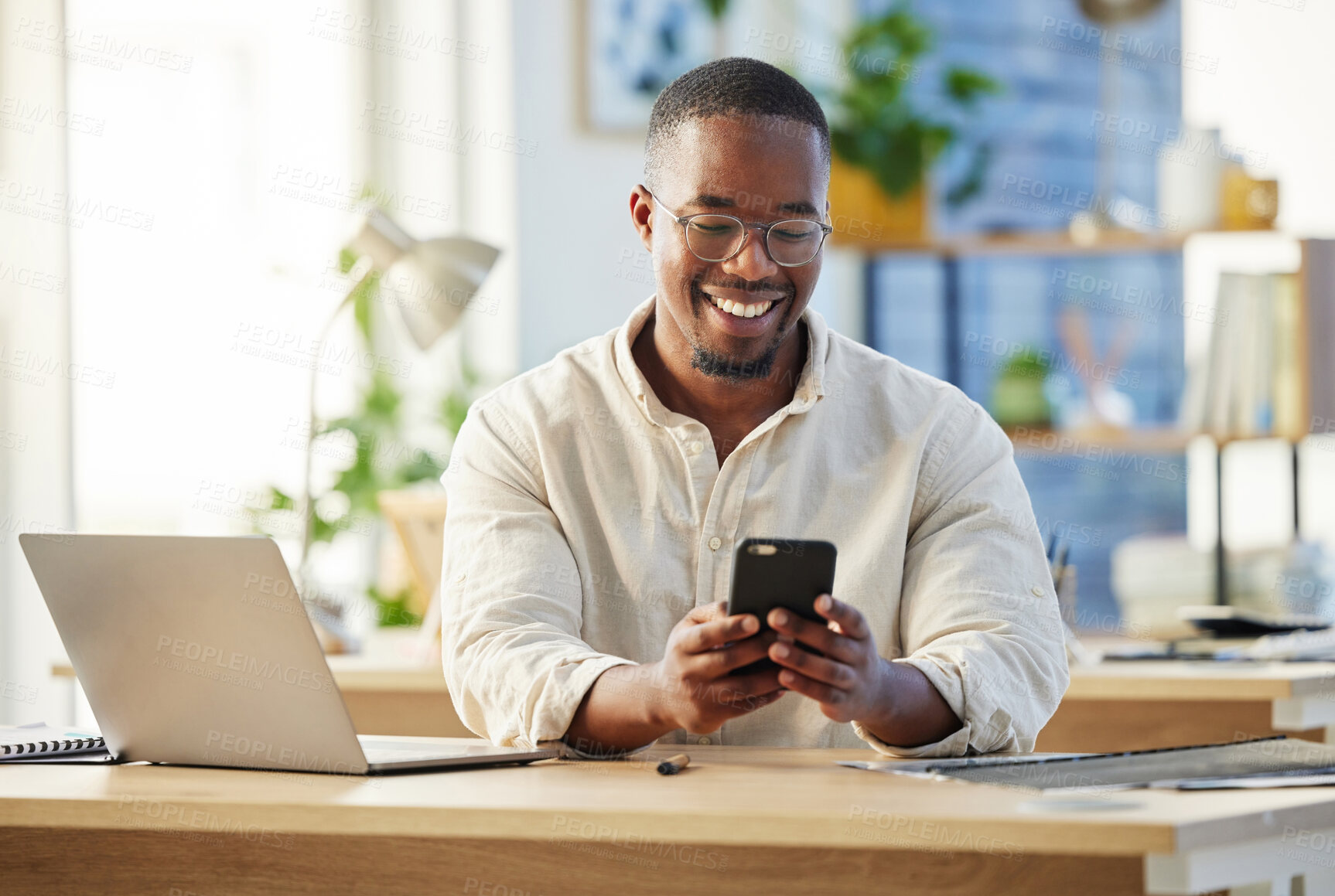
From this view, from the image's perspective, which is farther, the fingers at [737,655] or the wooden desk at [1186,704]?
the wooden desk at [1186,704]

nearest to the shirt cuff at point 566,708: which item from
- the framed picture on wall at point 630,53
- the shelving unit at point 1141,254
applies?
the shelving unit at point 1141,254

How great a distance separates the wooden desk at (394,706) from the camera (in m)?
2.54

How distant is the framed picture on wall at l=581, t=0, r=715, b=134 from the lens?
4.07 m

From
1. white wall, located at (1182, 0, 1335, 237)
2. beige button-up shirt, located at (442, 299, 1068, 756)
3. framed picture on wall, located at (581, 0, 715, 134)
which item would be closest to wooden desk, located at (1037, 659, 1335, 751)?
beige button-up shirt, located at (442, 299, 1068, 756)

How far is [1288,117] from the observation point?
12.1 feet

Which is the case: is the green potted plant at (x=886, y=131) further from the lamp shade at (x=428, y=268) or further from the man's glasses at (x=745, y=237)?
the man's glasses at (x=745, y=237)

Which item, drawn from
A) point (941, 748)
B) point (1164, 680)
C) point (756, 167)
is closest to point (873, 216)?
point (1164, 680)

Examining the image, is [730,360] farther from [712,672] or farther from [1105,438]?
[1105,438]

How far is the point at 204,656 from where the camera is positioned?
134cm

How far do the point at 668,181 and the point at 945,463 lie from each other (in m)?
0.44

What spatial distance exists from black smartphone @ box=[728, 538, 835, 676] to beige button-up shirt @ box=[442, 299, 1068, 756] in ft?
0.93

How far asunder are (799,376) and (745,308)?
0.14 metres

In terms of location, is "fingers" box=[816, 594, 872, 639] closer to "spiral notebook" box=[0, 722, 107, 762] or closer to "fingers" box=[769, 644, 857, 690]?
"fingers" box=[769, 644, 857, 690]

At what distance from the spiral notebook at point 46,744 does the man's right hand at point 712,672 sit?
24.3 inches
